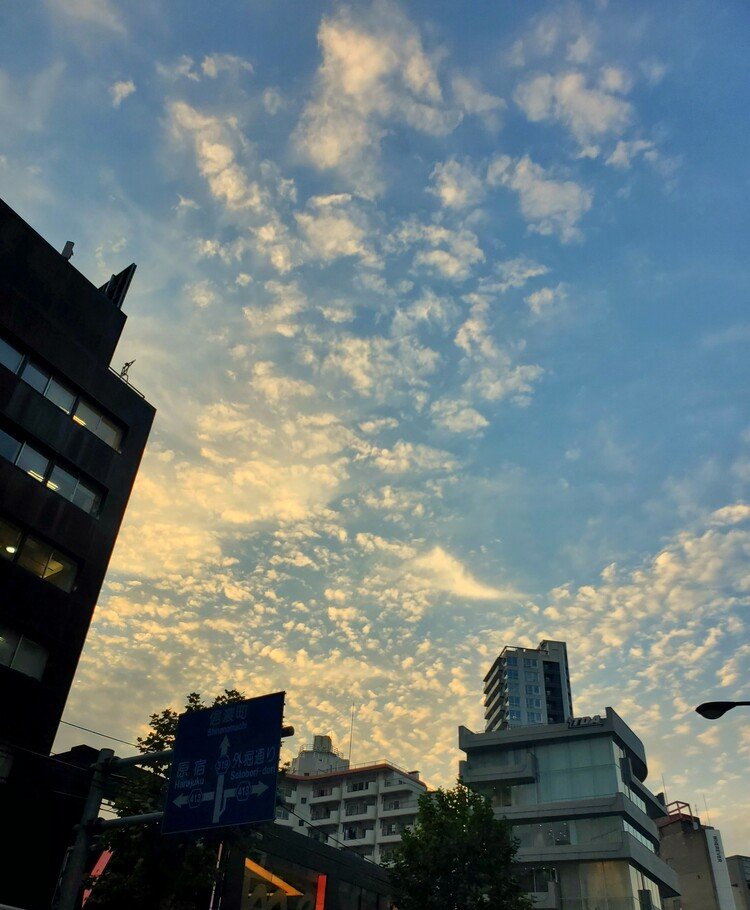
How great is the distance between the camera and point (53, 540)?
1017 inches

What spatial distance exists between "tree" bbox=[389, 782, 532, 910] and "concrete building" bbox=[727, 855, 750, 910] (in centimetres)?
6203

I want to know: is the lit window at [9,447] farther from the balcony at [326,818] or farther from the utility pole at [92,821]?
the balcony at [326,818]

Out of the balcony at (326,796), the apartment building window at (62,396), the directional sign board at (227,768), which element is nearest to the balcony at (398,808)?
the balcony at (326,796)

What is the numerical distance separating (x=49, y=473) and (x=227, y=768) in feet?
50.2

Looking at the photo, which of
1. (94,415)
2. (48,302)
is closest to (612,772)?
(94,415)

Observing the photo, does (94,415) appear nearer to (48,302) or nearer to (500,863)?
(48,302)

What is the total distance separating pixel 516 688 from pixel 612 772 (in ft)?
298

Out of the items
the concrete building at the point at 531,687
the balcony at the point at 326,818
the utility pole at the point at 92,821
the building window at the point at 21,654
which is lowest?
the utility pole at the point at 92,821

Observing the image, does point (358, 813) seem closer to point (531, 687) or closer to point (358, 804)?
point (358, 804)

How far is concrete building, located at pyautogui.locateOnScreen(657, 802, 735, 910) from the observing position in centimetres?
7188

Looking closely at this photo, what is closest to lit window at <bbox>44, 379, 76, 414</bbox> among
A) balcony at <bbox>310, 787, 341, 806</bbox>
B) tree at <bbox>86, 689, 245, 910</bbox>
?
tree at <bbox>86, 689, 245, 910</bbox>

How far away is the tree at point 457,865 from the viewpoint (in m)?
35.0

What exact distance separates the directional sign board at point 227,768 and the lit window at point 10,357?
15810 mm

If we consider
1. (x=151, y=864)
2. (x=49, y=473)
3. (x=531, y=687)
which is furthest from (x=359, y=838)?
(x=49, y=473)
